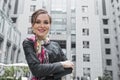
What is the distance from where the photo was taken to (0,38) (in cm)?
2325

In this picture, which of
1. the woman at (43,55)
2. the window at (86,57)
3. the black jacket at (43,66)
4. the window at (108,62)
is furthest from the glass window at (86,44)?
the black jacket at (43,66)

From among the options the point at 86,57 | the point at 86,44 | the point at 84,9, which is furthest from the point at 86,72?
the point at 84,9

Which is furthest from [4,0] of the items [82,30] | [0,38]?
[82,30]

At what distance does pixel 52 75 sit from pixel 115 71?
119 feet

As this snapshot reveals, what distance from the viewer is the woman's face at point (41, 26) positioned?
1.60m

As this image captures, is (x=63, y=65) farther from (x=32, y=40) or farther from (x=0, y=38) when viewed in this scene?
(x=0, y=38)

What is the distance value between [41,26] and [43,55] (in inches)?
9.2

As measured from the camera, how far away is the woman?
1475mm

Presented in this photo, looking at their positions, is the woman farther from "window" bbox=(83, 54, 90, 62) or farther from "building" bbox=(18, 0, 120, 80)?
"window" bbox=(83, 54, 90, 62)

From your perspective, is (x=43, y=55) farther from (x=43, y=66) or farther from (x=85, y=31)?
(x=85, y=31)

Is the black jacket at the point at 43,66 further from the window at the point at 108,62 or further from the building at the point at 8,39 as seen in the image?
the window at the point at 108,62

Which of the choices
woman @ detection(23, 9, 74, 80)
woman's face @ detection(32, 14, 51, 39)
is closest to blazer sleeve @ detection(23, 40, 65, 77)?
woman @ detection(23, 9, 74, 80)

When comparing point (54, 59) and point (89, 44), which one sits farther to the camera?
point (89, 44)

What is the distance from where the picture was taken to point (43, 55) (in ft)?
5.05
